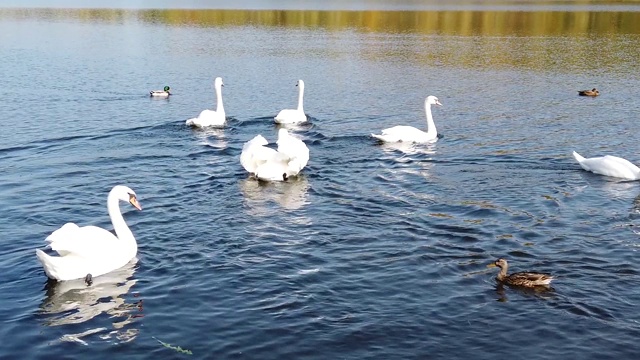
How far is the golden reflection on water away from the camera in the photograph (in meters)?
60.5

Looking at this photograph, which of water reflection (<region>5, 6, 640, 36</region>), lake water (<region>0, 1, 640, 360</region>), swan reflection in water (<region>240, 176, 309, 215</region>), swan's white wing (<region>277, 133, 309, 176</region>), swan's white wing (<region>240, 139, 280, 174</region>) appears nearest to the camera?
lake water (<region>0, 1, 640, 360</region>)

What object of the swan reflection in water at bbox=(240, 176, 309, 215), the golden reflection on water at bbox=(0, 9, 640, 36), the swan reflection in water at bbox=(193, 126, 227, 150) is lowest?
the swan reflection in water at bbox=(240, 176, 309, 215)

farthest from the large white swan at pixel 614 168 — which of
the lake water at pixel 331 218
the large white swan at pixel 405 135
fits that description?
the large white swan at pixel 405 135

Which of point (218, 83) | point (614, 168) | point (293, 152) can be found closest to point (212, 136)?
point (218, 83)

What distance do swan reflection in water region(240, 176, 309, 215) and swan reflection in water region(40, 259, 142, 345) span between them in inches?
155

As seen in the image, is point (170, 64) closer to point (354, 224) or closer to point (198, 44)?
point (198, 44)

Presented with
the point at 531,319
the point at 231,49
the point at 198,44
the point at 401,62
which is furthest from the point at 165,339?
the point at 198,44

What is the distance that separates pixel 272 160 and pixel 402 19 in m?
58.2

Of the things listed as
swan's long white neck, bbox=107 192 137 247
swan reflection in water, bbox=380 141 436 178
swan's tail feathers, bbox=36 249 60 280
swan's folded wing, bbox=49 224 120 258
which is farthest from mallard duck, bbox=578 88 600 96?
swan's tail feathers, bbox=36 249 60 280

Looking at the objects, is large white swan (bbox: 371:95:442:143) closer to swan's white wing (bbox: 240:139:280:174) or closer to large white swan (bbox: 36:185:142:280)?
swan's white wing (bbox: 240:139:280:174)

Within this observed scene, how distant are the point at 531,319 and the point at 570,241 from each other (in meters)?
3.32

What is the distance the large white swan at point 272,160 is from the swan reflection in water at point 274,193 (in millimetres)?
196

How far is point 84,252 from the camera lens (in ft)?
37.2

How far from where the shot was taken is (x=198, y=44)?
50.3 meters
